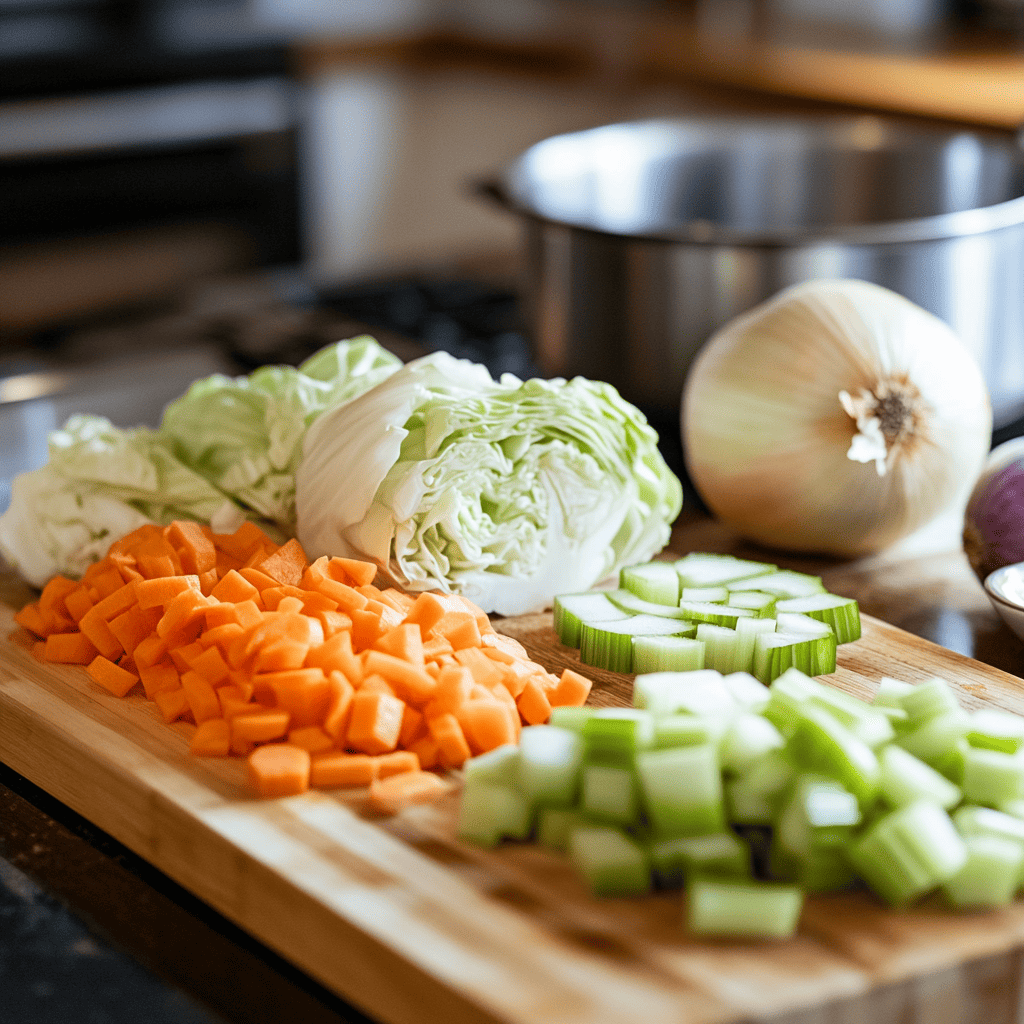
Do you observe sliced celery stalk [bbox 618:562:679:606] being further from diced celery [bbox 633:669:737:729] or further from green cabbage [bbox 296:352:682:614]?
diced celery [bbox 633:669:737:729]

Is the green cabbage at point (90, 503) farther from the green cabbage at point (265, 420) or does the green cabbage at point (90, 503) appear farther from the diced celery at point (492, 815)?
the diced celery at point (492, 815)

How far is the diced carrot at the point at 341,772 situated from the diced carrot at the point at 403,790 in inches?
0.5

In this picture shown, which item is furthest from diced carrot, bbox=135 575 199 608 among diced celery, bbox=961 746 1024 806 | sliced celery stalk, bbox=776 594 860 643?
diced celery, bbox=961 746 1024 806

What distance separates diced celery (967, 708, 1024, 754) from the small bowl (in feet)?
0.82

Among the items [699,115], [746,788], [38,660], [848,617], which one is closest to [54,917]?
[38,660]

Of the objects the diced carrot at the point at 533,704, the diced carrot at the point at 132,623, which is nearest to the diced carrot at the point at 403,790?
the diced carrot at the point at 533,704

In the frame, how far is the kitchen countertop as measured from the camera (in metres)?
0.94

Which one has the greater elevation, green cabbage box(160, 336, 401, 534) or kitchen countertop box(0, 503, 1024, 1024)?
green cabbage box(160, 336, 401, 534)

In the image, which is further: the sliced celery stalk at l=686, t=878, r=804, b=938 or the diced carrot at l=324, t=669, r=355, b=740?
the diced carrot at l=324, t=669, r=355, b=740

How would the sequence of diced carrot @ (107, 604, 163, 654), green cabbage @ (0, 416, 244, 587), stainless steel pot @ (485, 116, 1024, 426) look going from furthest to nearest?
stainless steel pot @ (485, 116, 1024, 426) → green cabbage @ (0, 416, 244, 587) → diced carrot @ (107, 604, 163, 654)

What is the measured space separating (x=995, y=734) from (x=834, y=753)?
0.17 metres

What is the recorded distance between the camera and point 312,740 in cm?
114

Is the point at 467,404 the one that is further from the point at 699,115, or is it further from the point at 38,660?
the point at 699,115

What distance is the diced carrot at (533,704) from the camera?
1209 millimetres
